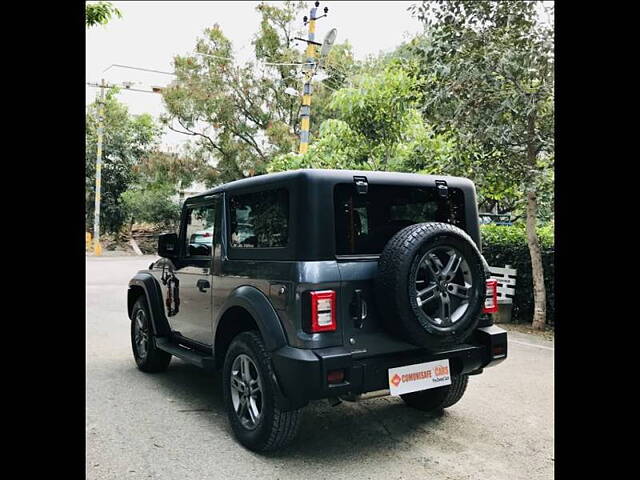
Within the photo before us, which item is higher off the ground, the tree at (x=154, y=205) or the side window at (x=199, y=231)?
the tree at (x=154, y=205)

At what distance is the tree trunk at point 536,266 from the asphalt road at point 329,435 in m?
2.48

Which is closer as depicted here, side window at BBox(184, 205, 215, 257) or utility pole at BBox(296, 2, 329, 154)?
side window at BBox(184, 205, 215, 257)

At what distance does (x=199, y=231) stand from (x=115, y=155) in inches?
1093

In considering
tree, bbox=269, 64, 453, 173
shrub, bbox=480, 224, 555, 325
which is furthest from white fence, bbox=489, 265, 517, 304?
tree, bbox=269, 64, 453, 173

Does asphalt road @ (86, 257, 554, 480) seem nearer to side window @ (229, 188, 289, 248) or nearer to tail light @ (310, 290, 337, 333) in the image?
tail light @ (310, 290, 337, 333)

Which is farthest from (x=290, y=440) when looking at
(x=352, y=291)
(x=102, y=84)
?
(x=102, y=84)

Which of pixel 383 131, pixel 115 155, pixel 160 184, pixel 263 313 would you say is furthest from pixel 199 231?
pixel 115 155

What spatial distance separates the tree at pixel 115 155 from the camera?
1158 inches

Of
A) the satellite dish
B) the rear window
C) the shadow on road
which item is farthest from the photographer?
the satellite dish

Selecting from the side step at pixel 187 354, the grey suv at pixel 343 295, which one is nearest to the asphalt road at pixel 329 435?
the grey suv at pixel 343 295

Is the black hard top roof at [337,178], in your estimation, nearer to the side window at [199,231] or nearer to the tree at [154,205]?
the side window at [199,231]

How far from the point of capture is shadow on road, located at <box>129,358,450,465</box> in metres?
3.64

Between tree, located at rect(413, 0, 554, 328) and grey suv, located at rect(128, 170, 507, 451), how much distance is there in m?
3.84
